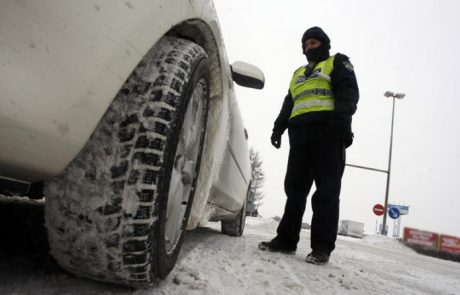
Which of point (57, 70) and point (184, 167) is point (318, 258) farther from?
point (57, 70)

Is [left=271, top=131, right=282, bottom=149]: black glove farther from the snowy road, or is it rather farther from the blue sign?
the blue sign

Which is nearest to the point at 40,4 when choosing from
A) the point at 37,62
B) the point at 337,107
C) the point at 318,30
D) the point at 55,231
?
the point at 37,62

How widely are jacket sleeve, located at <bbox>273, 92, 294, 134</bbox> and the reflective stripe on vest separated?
0.33 metres

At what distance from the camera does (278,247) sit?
2.96 metres

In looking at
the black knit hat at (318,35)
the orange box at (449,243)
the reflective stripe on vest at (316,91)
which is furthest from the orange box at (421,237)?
the reflective stripe on vest at (316,91)

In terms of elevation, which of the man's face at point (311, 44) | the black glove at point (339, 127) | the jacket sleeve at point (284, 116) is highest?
the man's face at point (311, 44)

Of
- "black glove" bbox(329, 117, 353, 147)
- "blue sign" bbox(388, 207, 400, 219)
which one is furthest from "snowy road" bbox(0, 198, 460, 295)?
"blue sign" bbox(388, 207, 400, 219)

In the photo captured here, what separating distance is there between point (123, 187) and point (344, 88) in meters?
2.13

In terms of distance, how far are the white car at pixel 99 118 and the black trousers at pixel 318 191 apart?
163cm

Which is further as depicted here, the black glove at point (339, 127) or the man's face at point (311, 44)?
the man's face at point (311, 44)

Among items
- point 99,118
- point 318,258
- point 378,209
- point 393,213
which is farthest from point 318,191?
point 378,209

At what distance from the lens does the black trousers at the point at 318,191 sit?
2.69 metres

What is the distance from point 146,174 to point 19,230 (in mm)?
1168

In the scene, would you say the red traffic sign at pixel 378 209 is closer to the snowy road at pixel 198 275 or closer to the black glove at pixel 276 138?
the black glove at pixel 276 138
